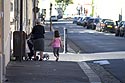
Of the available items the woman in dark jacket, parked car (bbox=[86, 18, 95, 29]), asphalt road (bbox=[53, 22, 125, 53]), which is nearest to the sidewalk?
the woman in dark jacket

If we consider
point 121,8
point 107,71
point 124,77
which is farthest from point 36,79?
point 121,8

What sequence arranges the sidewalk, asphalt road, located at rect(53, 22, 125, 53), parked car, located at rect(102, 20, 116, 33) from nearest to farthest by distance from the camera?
the sidewalk
asphalt road, located at rect(53, 22, 125, 53)
parked car, located at rect(102, 20, 116, 33)

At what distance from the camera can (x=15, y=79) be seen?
12.9m

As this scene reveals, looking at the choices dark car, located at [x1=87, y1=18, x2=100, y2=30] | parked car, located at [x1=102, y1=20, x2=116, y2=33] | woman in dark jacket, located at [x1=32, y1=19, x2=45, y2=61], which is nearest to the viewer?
woman in dark jacket, located at [x1=32, y1=19, x2=45, y2=61]

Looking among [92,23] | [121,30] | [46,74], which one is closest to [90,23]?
[92,23]

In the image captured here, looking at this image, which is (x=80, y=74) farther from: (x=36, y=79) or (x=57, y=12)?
(x=57, y=12)

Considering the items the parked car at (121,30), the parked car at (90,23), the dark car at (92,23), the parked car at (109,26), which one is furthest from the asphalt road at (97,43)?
the parked car at (90,23)

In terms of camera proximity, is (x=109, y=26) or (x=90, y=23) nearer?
(x=109, y=26)

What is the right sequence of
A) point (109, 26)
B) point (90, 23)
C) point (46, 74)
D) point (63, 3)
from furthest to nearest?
point (63, 3) → point (90, 23) → point (109, 26) → point (46, 74)

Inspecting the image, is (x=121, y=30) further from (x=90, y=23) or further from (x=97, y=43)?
(x=90, y=23)

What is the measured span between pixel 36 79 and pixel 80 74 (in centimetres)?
221

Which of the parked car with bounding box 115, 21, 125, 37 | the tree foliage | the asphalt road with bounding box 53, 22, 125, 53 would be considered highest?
the tree foliage

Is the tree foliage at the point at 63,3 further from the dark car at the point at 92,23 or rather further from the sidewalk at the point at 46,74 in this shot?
the sidewalk at the point at 46,74

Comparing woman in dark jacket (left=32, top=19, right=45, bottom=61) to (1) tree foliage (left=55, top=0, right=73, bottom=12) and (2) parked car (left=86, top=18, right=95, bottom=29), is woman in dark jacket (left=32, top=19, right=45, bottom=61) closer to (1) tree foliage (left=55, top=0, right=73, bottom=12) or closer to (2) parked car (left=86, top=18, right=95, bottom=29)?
(2) parked car (left=86, top=18, right=95, bottom=29)
